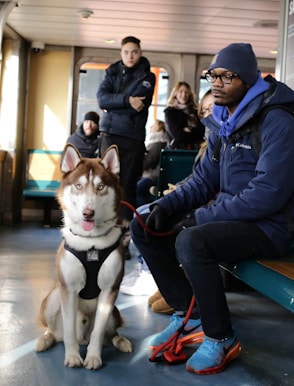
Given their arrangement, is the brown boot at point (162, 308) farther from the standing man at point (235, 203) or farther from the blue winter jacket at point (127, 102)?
the blue winter jacket at point (127, 102)

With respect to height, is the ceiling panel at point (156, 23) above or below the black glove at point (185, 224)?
above

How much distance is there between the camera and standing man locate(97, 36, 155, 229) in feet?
17.3

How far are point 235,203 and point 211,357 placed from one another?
741mm

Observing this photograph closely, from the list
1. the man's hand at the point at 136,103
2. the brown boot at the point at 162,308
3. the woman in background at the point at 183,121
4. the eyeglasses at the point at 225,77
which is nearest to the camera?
the eyeglasses at the point at 225,77

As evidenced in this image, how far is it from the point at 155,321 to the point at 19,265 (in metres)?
2.08

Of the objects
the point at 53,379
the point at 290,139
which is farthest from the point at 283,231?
the point at 53,379

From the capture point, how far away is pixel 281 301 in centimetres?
217

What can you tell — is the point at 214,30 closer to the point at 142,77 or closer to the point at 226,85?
the point at 142,77

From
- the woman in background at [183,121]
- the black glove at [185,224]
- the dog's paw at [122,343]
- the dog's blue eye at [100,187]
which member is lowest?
the dog's paw at [122,343]

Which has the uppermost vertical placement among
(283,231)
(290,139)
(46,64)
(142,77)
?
(46,64)

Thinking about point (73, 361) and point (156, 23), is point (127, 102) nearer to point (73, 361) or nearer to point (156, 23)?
point (156, 23)

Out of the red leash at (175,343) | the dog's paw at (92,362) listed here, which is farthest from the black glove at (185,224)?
the dog's paw at (92,362)

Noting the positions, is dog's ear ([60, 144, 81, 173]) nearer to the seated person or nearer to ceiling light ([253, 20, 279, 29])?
ceiling light ([253, 20, 279, 29])

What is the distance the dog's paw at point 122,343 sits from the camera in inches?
118
